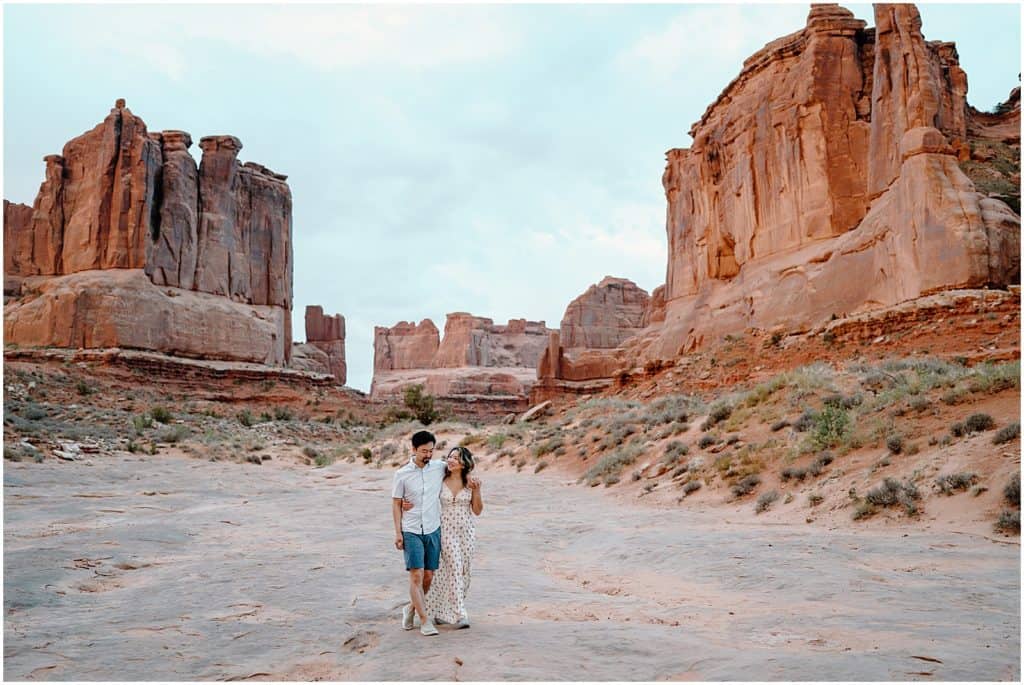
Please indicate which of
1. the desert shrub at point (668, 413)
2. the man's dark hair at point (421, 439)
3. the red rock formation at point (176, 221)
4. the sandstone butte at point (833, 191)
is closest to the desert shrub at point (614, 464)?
the desert shrub at point (668, 413)

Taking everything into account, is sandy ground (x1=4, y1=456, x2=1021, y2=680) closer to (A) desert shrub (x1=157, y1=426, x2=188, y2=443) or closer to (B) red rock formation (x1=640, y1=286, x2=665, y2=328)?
(A) desert shrub (x1=157, y1=426, x2=188, y2=443)

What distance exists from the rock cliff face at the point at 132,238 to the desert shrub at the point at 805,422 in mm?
40350

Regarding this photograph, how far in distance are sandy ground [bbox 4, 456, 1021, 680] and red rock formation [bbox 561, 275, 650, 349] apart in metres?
73.3

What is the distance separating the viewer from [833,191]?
102 ft

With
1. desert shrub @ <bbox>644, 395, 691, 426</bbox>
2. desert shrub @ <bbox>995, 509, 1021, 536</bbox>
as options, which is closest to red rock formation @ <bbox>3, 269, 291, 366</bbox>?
desert shrub @ <bbox>644, 395, 691, 426</bbox>

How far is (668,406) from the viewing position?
23.3m

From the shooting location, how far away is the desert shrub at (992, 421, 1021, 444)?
10023 millimetres

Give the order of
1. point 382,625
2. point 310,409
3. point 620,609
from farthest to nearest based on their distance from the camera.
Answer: point 310,409, point 620,609, point 382,625

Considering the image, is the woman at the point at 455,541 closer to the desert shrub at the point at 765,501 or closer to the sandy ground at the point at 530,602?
the sandy ground at the point at 530,602

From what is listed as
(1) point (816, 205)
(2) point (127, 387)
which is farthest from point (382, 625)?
(2) point (127, 387)

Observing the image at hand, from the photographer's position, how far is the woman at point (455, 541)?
219 inches

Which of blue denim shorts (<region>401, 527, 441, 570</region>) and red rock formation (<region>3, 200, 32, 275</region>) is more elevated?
red rock formation (<region>3, 200, 32, 275</region>)

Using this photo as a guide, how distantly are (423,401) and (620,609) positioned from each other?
143 ft

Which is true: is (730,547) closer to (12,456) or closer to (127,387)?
(12,456)
